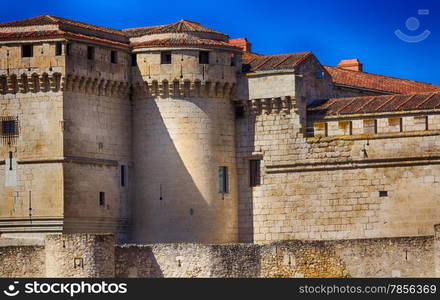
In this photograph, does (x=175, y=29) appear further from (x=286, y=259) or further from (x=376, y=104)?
(x=286, y=259)

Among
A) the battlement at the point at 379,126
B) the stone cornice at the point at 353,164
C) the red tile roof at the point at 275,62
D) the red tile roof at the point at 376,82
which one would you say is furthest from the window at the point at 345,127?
the red tile roof at the point at 376,82

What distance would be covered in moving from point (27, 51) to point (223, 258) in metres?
11.2

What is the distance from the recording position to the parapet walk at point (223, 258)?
241 feet

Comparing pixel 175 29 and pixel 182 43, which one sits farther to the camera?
pixel 175 29

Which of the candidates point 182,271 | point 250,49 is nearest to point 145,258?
point 182,271

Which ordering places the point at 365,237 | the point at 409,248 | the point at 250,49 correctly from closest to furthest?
the point at 409,248, the point at 365,237, the point at 250,49

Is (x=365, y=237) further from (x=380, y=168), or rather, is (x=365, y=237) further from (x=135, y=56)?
(x=135, y=56)

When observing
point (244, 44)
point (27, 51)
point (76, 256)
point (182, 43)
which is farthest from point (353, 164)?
point (244, 44)

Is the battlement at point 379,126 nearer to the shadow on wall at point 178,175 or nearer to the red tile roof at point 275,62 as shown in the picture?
the red tile roof at point 275,62

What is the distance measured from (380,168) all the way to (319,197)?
8.48 feet

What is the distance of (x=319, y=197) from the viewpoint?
272 feet

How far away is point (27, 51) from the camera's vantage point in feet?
269

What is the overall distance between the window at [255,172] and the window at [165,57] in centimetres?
486

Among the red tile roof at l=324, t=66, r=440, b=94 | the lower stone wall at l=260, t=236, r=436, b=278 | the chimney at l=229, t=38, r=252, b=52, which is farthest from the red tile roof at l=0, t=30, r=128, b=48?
the red tile roof at l=324, t=66, r=440, b=94
